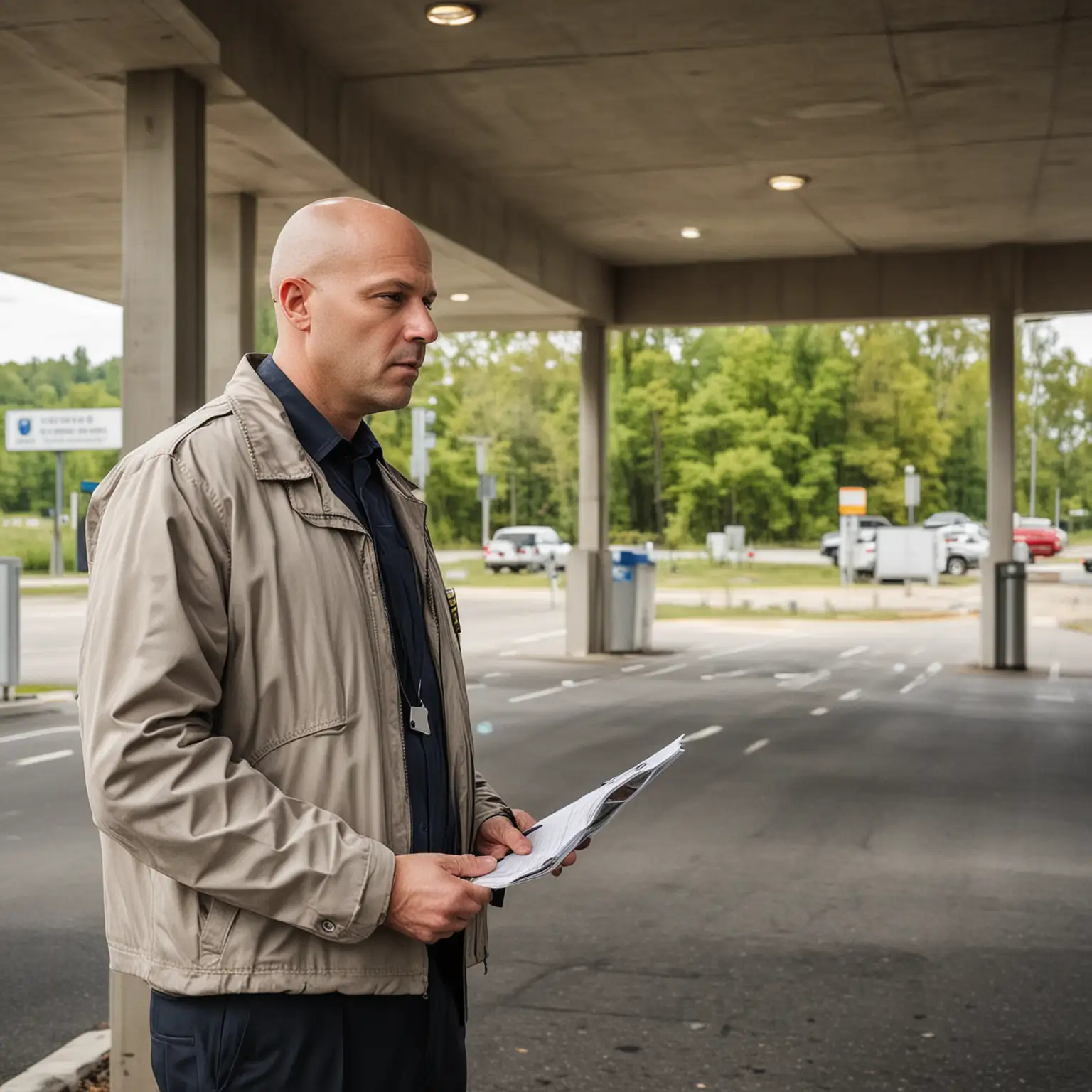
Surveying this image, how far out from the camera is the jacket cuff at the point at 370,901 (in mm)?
2113

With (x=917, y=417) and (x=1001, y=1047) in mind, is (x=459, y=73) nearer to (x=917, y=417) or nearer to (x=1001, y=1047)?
(x=1001, y=1047)

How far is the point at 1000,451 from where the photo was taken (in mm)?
20328

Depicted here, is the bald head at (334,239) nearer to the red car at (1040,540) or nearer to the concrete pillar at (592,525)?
the concrete pillar at (592,525)

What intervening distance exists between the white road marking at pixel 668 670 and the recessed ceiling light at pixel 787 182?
6.22 m

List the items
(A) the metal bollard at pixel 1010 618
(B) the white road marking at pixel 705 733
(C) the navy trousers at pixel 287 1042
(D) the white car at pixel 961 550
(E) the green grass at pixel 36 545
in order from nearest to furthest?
Answer: (C) the navy trousers at pixel 287 1042
(B) the white road marking at pixel 705 733
(A) the metal bollard at pixel 1010 618
(E) the green grass at pixel 36 545
(D) the white car at pixel 961 550

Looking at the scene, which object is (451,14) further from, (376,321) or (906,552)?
(906,552)

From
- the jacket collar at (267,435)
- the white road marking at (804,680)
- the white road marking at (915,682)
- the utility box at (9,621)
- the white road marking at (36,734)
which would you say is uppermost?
the jacket collar at (267,435)

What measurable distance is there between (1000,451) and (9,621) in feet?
41.2

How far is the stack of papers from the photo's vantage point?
227cm

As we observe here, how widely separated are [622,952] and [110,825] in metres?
4.67

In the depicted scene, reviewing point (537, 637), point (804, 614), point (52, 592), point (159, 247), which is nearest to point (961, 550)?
point (804, 614)

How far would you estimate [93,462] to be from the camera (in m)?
56.8

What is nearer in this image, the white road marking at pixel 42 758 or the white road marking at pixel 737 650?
the white road marking at pixel 42 758

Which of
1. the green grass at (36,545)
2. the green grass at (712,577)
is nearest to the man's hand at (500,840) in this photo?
the green grass at (712,577)
